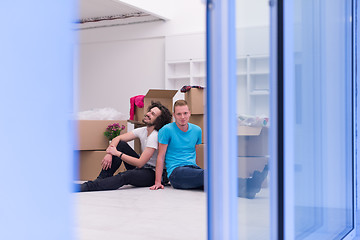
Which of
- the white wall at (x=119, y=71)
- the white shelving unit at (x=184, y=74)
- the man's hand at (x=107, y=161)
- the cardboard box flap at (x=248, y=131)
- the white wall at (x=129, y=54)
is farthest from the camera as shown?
the white wall at (x=119, y=71)

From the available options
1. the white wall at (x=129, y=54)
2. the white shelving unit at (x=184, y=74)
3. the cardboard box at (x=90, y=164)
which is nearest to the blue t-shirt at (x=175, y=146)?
the cardboard box at (x=90, y=164)

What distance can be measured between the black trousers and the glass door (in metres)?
2.00

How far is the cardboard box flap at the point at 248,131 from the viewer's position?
1238 millimetres

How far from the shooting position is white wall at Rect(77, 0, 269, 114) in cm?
648

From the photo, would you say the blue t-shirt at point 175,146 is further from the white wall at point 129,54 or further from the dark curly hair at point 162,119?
the white wall at point 129,54

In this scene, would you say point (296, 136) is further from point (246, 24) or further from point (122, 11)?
point (122, 11)

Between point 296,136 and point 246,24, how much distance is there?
50cm

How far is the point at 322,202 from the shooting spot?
1931 millimetres

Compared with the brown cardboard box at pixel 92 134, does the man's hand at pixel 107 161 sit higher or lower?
lower

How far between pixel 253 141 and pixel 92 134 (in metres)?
3.34

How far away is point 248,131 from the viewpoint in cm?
131

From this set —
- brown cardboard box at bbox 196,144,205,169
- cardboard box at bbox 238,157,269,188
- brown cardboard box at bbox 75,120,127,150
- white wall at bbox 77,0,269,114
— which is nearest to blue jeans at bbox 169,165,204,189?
brown cardboard box at bbox 196,144,205,169

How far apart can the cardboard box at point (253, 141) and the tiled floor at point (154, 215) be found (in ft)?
0.42

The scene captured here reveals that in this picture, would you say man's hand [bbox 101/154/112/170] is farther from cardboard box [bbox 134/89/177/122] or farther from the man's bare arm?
cardboard box [bbox 134/89/177/122]
